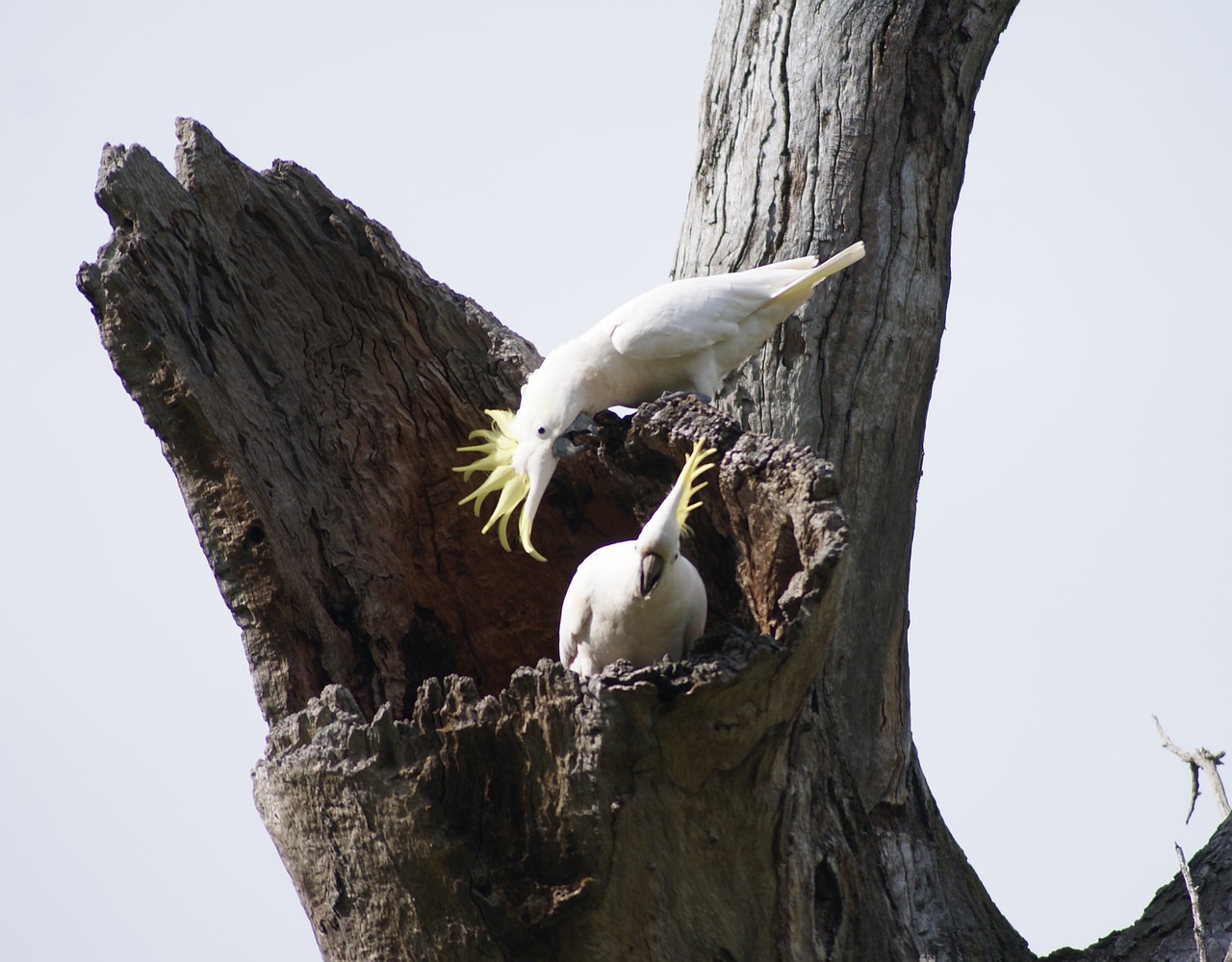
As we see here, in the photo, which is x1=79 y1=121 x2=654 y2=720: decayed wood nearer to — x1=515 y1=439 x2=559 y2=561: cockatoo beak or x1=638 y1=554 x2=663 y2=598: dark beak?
x1=515 y1=439 x2=559 y2=561: cockatoo beak

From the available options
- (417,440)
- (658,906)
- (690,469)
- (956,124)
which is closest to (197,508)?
(417,440)

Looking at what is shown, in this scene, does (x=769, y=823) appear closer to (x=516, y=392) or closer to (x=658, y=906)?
(x=658, y=906)

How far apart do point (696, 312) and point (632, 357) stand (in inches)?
10.2

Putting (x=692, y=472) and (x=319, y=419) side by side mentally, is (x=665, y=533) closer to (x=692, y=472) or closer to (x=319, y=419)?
(x=692, y=472)

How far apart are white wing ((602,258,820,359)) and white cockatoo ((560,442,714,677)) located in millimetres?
577

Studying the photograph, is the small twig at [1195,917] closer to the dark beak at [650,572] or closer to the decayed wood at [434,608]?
the decayed wood at [434,608]

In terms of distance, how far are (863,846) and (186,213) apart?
9.01 feet

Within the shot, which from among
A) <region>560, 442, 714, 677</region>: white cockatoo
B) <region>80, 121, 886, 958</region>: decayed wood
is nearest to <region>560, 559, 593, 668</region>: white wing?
<region>560, 442, 714, 677</region>: white cockatoo

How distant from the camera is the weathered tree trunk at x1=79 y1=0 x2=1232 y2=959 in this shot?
267 centimetres

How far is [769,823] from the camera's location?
2854mm

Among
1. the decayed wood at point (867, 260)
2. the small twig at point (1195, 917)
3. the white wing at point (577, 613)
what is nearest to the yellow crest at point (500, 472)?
the white wing at point (577, 613)

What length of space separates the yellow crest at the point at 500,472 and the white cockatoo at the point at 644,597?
1.05 ft

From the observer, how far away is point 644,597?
3.27m

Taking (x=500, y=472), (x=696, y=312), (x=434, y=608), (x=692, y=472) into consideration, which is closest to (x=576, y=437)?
(x=500, y=472)
